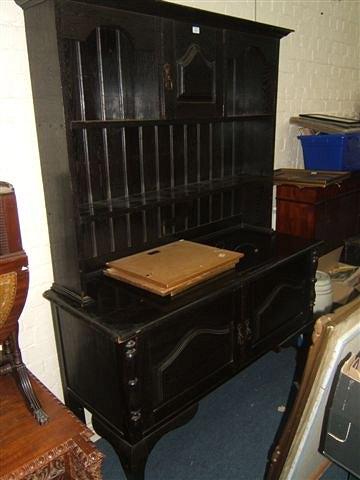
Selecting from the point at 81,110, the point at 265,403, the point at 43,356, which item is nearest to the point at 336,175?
the point at 265,403

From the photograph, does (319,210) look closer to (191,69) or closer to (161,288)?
(191,69)

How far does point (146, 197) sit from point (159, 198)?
85 millimetres

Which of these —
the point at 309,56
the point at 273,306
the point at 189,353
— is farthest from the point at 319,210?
the point at 189,353

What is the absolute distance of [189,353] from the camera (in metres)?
1.62

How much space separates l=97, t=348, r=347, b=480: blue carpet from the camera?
6.02 ft

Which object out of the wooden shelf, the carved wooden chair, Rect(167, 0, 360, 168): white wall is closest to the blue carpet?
the carved wooden chair

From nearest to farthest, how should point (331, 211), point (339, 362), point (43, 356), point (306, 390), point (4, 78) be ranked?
point (339, 362), point (306, 390), point (4, 78), point (43, 356), point (331, 211)

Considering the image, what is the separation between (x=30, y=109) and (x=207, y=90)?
76 cm

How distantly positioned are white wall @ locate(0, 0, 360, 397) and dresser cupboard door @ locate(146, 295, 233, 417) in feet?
1.91

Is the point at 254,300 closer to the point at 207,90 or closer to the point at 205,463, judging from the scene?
the point at 205,463

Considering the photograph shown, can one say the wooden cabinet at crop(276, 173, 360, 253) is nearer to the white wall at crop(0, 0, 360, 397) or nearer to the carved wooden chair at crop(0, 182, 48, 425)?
the white wall at crop(0, 0, 360, 397)

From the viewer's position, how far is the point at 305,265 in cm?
220

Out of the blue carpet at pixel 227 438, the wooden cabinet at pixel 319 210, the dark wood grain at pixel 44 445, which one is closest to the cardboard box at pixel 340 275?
the wooden cabinet at pixel 319 210

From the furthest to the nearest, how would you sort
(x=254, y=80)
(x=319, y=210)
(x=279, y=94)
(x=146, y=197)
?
1. (x=279, y=94)
2. (x=319, y=210)
3. (x=254, y=80)
4. (x=146, y=197)
